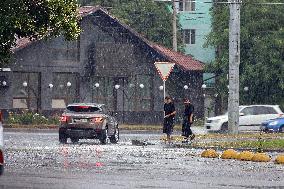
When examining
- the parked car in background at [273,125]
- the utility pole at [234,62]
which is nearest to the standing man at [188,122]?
the utility pole at [234,62]

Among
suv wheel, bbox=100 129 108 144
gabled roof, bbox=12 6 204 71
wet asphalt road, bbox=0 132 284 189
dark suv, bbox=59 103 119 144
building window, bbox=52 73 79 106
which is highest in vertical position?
gabled roof, bbox=12 6 204 71

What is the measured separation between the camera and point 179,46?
91500 mm

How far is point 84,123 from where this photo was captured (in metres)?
40.3

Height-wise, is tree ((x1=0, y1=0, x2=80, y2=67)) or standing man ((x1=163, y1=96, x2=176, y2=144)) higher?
tree ((x1=0, y1=0, x2=80, y2=67))

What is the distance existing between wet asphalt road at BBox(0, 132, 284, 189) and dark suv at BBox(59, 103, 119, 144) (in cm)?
537

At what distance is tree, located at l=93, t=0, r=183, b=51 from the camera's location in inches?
3408

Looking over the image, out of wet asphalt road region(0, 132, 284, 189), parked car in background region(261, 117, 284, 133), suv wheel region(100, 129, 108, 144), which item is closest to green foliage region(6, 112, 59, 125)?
parked car in background region(261, 117, 284, 133)

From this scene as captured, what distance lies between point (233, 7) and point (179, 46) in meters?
45.4

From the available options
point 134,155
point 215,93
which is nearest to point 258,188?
point 134,155

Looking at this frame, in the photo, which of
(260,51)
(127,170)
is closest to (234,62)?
(260,51)

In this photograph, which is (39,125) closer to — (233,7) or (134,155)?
(233,7)

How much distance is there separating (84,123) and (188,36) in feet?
196

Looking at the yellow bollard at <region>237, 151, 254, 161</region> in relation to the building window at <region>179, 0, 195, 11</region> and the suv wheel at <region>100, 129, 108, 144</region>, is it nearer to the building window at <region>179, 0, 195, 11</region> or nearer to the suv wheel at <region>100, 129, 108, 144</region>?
the suv wheel at <region>100, 129, 108, 144</region>

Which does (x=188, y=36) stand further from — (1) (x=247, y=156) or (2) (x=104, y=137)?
(1) (x=247, y=156)
